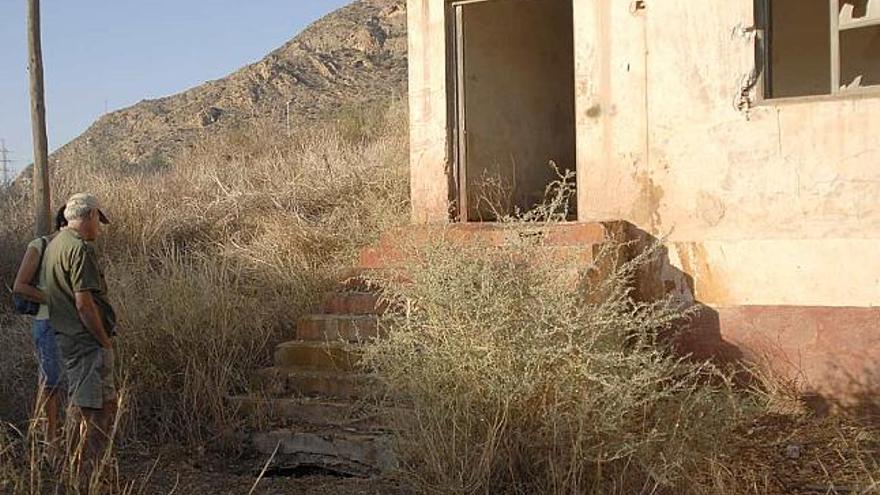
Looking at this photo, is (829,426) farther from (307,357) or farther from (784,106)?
(307,357)

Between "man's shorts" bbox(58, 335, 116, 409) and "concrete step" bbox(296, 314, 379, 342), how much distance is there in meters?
1.75

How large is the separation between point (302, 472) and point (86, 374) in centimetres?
158

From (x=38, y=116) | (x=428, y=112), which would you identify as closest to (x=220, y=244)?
(x=38, y=116)

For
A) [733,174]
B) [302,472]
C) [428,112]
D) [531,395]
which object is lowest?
[302,472]

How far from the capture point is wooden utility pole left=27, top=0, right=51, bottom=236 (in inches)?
364

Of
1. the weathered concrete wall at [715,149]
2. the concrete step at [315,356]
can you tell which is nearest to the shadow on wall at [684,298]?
the weathered concrete wall at [715,149]

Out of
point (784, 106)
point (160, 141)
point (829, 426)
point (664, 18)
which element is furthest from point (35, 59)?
point (160, 141)

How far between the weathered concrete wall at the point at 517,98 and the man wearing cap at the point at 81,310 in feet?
11.7

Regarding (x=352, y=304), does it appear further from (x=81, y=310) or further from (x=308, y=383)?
(x=81, y=310)

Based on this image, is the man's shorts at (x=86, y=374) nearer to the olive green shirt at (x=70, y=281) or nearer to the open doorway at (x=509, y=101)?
the olive green shirt at (x=70, y=281)

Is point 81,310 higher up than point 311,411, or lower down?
higher up

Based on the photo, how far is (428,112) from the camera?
841 centimetres

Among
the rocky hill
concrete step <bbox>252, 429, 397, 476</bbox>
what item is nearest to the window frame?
concrete step <bbox>252, 429, 397, 476</bbox>

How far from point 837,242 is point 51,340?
A: 5366 millimetres
